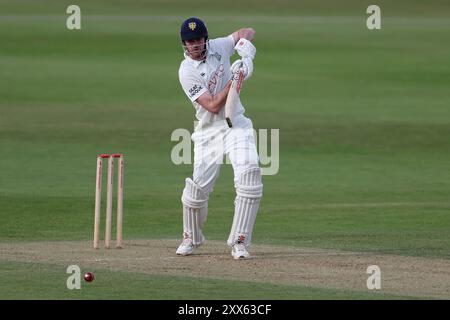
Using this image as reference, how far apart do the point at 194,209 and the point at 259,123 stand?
15.2 meters

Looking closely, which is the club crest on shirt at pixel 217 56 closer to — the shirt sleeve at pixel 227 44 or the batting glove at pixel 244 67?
the shirt sleeve at pixel 227 44

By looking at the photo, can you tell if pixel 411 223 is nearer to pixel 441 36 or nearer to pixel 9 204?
pixel 9 204

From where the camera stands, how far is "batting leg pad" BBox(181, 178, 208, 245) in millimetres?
12148

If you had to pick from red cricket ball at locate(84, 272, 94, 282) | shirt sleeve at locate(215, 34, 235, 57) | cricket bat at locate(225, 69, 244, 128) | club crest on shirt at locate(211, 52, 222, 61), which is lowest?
red cricket ball at locate(84, 272, 94, 282)

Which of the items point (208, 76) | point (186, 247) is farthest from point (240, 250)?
point (208, 76)

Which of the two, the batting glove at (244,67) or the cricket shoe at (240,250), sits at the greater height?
the batting glove at (244,67)

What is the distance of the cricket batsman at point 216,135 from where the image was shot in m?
11.9

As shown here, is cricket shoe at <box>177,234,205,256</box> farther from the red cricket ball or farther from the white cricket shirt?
the red cricket ball

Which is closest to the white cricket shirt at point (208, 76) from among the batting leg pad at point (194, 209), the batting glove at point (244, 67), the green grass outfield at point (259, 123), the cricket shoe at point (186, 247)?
the batting glove at point (244, 67)

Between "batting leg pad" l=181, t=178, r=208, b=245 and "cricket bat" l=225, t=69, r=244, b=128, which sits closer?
"cricket bat" l=225, t=69, r=244, b=128

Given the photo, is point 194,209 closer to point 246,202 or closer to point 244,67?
point 246,202

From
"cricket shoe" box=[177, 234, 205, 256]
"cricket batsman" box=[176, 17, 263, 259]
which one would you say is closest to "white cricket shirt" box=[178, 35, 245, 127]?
"cricket batsman" box=[176, 17, 263, 259]

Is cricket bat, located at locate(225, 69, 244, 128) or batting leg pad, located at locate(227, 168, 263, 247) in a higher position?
cricket bat, located at locate(225, 69, 244, 128)

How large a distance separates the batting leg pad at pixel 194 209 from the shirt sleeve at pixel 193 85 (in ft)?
2.53
